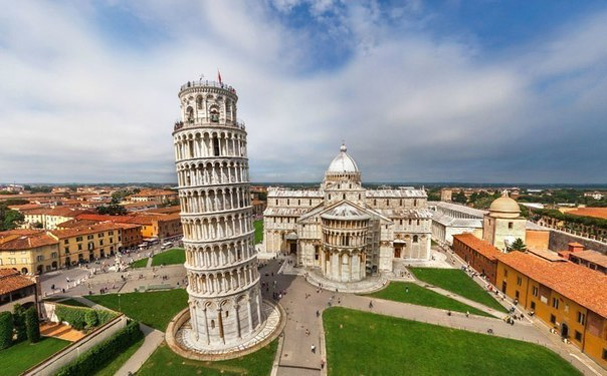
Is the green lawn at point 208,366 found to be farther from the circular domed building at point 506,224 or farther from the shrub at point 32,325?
the circular domed building at point 506,224

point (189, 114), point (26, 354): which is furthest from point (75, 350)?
point (189, 114)

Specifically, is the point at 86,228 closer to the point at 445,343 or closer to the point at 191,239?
the point at 191,239

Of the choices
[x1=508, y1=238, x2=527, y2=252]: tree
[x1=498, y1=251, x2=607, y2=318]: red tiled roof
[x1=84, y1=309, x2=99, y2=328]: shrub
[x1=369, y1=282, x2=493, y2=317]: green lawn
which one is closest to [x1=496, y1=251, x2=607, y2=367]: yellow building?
[x1=498, y1=251, x2=607, y2=318]: red tiled roof

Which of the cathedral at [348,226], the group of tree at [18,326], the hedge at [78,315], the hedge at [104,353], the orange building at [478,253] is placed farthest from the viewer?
the orange building at [478,253]

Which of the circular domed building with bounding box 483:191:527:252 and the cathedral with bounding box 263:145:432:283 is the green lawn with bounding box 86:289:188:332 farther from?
the circular domed building with bounding box 483:191:527:252

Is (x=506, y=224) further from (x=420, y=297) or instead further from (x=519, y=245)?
(x=420, y=297)

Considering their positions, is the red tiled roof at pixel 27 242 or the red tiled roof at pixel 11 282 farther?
the red tiled roof at pixel 27 242

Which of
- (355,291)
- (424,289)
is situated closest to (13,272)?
(355,291)

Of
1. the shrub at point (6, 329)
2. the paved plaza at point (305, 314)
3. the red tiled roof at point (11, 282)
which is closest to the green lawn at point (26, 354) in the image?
the shrub at point (6, 329)
